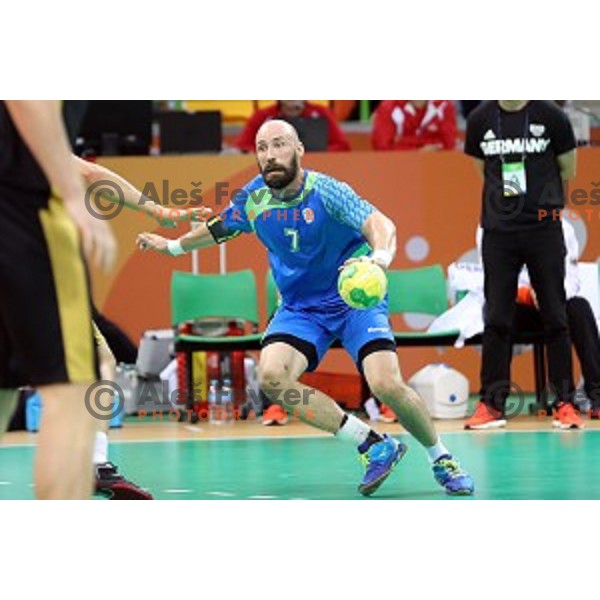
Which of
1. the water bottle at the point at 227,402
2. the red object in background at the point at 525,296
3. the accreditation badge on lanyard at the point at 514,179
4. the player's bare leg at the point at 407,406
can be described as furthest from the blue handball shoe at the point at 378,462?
the water bottle at the point at 227,402

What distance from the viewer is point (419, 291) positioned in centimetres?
1469

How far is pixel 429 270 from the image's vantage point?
14.7m

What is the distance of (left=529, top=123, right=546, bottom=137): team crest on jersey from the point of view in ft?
42.6

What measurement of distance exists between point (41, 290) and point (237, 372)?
943cm

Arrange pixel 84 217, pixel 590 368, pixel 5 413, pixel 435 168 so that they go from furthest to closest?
pixel 435 168
pixel 590 368
pixel 5 413
pixel 84 217

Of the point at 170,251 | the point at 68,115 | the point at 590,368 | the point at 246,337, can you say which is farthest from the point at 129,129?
the point at 68,115

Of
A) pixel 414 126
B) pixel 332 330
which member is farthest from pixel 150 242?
pixel 414 126

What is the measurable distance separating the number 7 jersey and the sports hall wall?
5.50m

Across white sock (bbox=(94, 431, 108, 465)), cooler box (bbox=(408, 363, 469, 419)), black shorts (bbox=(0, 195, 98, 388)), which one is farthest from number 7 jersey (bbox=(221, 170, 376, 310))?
cooler box (bbox=(408, 363, 469, 419))

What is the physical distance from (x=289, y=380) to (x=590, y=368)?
517 centimetres

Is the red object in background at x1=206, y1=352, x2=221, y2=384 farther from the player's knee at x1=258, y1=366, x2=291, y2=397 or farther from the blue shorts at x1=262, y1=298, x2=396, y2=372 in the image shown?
the player's knee at x1=258, y1=366, x2=291, y2=397

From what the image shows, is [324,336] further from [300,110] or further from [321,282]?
[300,110]

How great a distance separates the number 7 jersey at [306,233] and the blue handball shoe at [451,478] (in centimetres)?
106

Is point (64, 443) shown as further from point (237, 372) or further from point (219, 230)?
point (237, 372)
